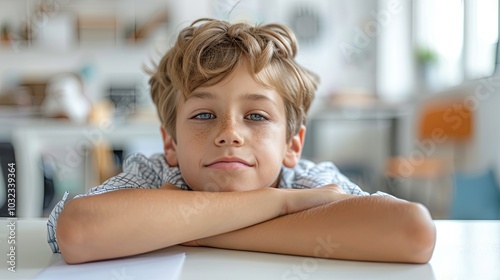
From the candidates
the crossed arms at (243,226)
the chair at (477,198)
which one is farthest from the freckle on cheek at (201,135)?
the chair at (477,198)

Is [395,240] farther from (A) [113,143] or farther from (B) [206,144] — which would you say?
(A) [113,143]

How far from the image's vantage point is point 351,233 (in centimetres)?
71

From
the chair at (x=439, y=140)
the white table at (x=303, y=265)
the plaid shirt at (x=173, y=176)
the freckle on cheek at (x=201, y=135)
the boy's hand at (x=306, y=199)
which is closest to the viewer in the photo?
the white table at (x=303, y=265)

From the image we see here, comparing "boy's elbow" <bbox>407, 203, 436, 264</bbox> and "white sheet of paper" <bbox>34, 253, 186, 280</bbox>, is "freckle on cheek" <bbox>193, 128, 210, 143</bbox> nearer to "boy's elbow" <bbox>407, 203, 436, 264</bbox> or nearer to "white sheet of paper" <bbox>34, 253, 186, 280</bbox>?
"white sheet of paper" <bbox>34, 253, 186, 280</bbox>

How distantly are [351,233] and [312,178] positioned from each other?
350mm

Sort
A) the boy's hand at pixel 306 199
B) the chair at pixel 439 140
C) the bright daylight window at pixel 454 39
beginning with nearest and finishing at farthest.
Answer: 1. the boy's hand at pixel 306 199
2. the bright daylight window at pixel 454 39
3. the chair at pixel 439 140

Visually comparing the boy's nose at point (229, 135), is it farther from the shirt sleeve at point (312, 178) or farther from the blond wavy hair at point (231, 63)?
the shirt sleeve at point (312, 178)

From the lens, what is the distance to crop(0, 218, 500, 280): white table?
2.09ft

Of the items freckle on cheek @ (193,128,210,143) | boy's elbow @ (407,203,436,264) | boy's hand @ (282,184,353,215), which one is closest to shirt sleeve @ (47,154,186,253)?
freckle on cheek @ (193,128,210,143)

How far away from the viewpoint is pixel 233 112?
0.89 metres

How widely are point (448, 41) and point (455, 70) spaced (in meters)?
0.24

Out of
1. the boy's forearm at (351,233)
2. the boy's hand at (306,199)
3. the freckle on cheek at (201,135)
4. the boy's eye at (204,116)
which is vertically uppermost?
the boy's eye at (204,116)

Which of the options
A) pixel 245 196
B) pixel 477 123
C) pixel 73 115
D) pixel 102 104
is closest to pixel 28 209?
pixel 73 115

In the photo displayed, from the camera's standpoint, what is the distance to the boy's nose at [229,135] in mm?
852
